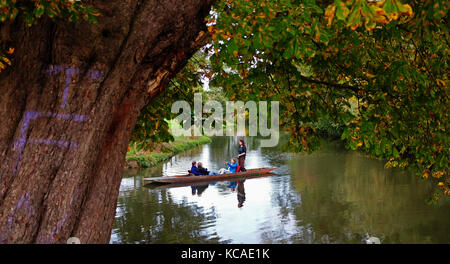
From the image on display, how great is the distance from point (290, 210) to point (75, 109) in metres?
11.7

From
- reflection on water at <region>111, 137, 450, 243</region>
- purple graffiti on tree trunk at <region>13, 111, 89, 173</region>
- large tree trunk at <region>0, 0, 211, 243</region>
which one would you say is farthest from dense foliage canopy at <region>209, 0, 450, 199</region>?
reflection on water at <region>111, 137, 450, 243</region>

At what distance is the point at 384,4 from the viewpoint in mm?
2088

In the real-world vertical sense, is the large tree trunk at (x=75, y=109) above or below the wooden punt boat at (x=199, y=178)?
above

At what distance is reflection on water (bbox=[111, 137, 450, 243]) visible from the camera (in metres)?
10.9

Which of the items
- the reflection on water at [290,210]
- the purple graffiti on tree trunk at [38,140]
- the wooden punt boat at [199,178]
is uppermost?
the purple graffiti on tree trunk at [38,140]

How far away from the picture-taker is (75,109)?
271cm

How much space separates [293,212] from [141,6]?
37.2 feet

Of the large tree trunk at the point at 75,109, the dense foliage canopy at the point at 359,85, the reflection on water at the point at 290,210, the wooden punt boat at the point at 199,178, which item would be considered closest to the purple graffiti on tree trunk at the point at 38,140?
the large tree trunk at the point at 75,109

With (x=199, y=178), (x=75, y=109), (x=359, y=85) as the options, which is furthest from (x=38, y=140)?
(x=199, y=178)

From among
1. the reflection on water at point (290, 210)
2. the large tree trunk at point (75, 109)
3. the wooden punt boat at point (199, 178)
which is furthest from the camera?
the wooden punt boat at point (199, 178)

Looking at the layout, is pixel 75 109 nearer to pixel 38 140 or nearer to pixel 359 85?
pixel 38 140

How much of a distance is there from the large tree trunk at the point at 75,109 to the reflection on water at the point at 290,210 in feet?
26.2

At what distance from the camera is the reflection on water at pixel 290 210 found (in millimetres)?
10891

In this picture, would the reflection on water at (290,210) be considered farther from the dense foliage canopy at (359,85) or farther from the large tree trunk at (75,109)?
the large tree trunk at (75,109)
